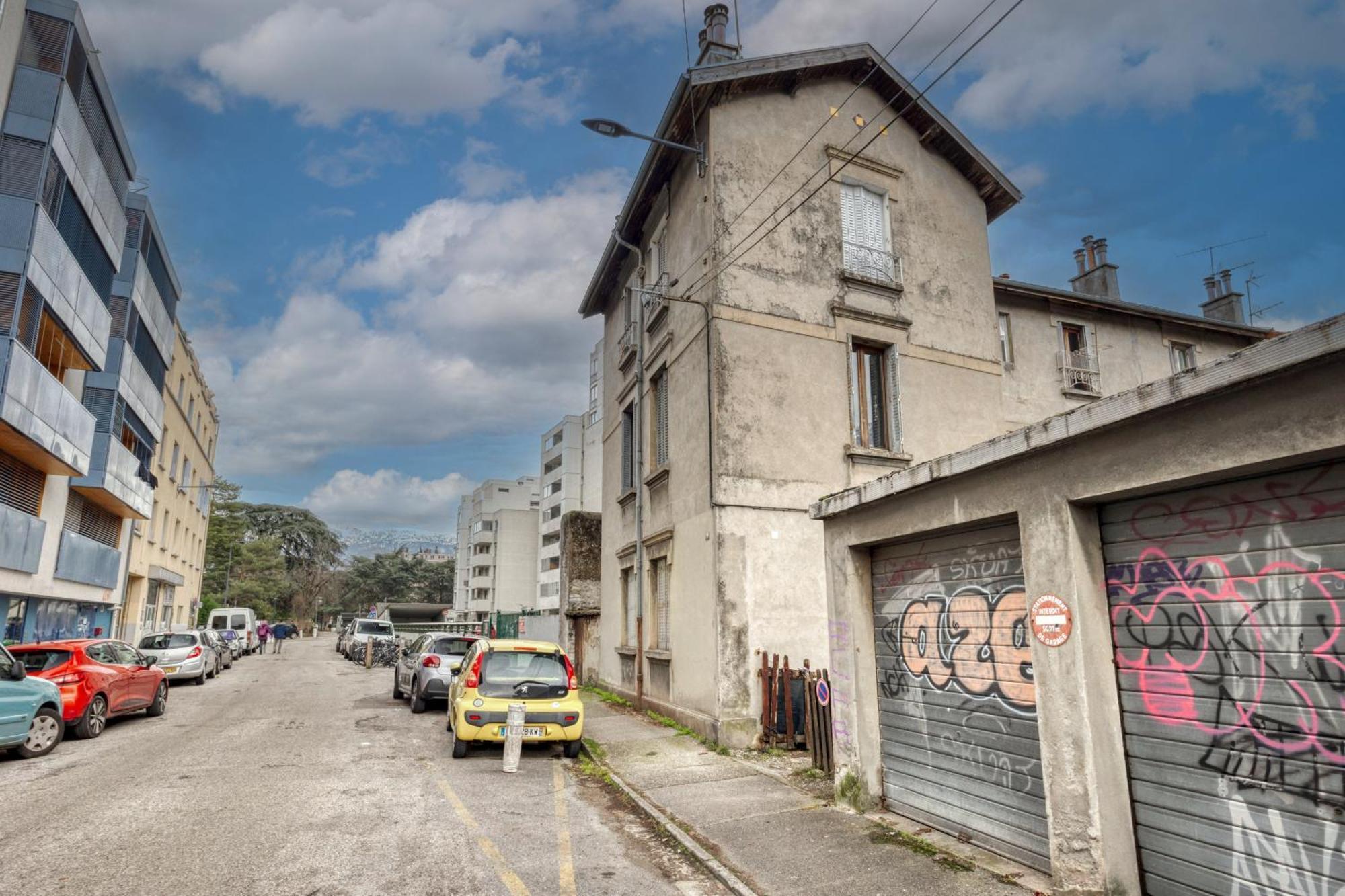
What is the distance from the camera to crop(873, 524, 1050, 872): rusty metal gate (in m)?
6.15

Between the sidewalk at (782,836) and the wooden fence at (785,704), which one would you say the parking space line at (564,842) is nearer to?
the sidewalk at (782,836)

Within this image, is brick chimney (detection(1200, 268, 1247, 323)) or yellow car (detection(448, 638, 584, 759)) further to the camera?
brick chimney (detection(1200, 268, 1247, 323))

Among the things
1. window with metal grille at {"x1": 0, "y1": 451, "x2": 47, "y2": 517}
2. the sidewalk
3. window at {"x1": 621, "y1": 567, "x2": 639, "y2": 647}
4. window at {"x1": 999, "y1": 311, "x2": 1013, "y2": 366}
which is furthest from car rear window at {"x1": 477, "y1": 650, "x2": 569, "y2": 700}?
window with metal grille at {"x1": 0, "y1": 451, "x2": 47, "y2": 517}

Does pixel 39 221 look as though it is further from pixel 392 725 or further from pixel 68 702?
pixel 392 725

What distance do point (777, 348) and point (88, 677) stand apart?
40.6ft

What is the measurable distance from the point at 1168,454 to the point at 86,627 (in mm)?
29217

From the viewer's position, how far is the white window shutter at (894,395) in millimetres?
14500

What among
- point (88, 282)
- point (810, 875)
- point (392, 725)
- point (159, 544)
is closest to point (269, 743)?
point (392, 725)

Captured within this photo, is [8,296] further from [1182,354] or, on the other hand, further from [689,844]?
[1182,354]

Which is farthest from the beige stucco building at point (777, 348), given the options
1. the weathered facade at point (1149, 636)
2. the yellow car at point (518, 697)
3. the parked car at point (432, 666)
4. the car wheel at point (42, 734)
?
the car wheel at point (42, 734)

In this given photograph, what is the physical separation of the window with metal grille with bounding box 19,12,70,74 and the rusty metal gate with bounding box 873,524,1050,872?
806 inches

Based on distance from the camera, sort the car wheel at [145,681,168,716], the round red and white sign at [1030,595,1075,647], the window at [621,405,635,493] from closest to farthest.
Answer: the round red and white sign at [1030,595,1075,647] → the car wheel at [145,681,168,716] → the window at [621,405,635,493]

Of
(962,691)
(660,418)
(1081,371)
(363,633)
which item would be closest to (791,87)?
(660,418)

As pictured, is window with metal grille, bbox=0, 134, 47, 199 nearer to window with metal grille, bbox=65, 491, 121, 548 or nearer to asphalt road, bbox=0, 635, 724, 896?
window with metal grille, bbox=65, 491, 121, 548
